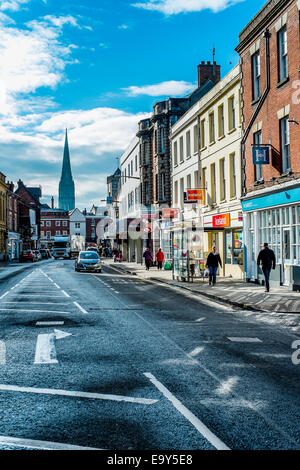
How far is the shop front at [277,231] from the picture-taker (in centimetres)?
1978

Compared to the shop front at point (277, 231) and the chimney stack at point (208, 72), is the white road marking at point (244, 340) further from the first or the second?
the chimney stack at point (208, 72)

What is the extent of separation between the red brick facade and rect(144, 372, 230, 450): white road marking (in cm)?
1429

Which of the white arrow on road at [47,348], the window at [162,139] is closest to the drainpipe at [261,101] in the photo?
the white arrow on road at [47,348]

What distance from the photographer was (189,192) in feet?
104

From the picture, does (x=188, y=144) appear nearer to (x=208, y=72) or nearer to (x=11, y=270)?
(x=208, y=72)

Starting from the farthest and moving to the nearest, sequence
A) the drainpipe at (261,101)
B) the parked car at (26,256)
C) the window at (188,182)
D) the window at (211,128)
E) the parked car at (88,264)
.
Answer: the parked car at (26,256) → the parked car at (88,264) → the window at (188,182) → the window at (211,128) → the drainpipe at (261,101)

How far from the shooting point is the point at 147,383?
672 cm

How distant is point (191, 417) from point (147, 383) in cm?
146

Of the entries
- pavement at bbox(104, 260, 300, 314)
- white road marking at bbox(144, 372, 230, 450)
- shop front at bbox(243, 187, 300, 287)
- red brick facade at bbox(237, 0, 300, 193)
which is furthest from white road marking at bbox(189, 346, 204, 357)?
red brick facade at bbox(237, 0, 300, 193)

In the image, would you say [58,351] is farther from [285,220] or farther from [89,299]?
[285,220]

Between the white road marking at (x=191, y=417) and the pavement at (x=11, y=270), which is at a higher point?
the pavement at (x=11, y=270)

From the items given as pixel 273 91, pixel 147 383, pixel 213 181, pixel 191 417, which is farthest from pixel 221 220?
pixel 191 417

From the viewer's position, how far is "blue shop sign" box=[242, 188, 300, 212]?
19.5m
